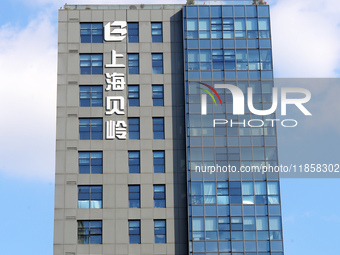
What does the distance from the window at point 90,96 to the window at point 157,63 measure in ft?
19.3

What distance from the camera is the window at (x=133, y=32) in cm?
7725

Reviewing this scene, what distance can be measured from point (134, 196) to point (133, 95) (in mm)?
10449

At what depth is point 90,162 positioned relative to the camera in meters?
73.8

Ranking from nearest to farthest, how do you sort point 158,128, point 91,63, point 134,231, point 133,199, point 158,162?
1. point 134,231
2. point 133,199
3. point 158,162
4. point 158,128
5. point 91,63

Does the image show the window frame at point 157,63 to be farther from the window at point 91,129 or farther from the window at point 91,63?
the window at point 91,129

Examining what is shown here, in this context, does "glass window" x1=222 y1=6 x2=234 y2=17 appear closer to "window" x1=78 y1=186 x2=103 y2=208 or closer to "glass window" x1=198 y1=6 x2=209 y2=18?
"glass window" x1=198 y1=6 x2=209 y2=18

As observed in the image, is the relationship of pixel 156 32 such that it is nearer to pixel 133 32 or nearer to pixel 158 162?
pixel 133 32

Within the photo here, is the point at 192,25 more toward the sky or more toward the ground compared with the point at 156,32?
more toward the sky

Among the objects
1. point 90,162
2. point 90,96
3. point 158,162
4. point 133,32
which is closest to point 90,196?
point 90,162

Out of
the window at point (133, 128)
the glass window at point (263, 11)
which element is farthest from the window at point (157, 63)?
the glass window at point (263, 11)

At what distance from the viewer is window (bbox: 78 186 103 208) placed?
7262cm

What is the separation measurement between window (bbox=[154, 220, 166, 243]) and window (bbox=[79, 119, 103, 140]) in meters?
10.4

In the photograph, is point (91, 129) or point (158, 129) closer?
point (91, 129)

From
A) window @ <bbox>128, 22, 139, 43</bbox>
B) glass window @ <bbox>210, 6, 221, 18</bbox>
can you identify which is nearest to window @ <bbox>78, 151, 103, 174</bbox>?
window @ <bbox>128, 22, 139, 43</bbox>
